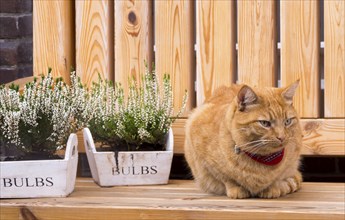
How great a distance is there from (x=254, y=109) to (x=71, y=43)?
3.63 feet

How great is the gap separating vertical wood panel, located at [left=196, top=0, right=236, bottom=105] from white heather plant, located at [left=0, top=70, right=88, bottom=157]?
627mm

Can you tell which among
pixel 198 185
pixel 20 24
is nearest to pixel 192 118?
pixel 198 185

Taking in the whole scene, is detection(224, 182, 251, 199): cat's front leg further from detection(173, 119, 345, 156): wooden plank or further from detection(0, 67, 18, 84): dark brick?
detection(0, 67, 18, 84): dark brick

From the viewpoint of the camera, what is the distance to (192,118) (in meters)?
2.13

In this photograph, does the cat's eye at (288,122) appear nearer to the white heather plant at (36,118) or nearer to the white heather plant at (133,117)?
the white heather plant at (133,117)

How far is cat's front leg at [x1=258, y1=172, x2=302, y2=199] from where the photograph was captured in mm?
1914

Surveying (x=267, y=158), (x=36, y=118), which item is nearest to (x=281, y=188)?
(x=267, y=158)

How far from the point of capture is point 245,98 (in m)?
1.81

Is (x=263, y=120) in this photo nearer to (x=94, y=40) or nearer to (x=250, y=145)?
(x=250, y=145)

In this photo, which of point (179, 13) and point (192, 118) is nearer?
point (192, 118)

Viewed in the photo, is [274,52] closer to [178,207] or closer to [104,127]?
[104,127]

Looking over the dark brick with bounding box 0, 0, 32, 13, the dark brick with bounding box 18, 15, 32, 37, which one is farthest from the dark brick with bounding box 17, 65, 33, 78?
the dark brick with bounding box 0, 0, 32, 13

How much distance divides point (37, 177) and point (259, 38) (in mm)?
1009

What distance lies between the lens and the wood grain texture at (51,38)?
259 centimetres
